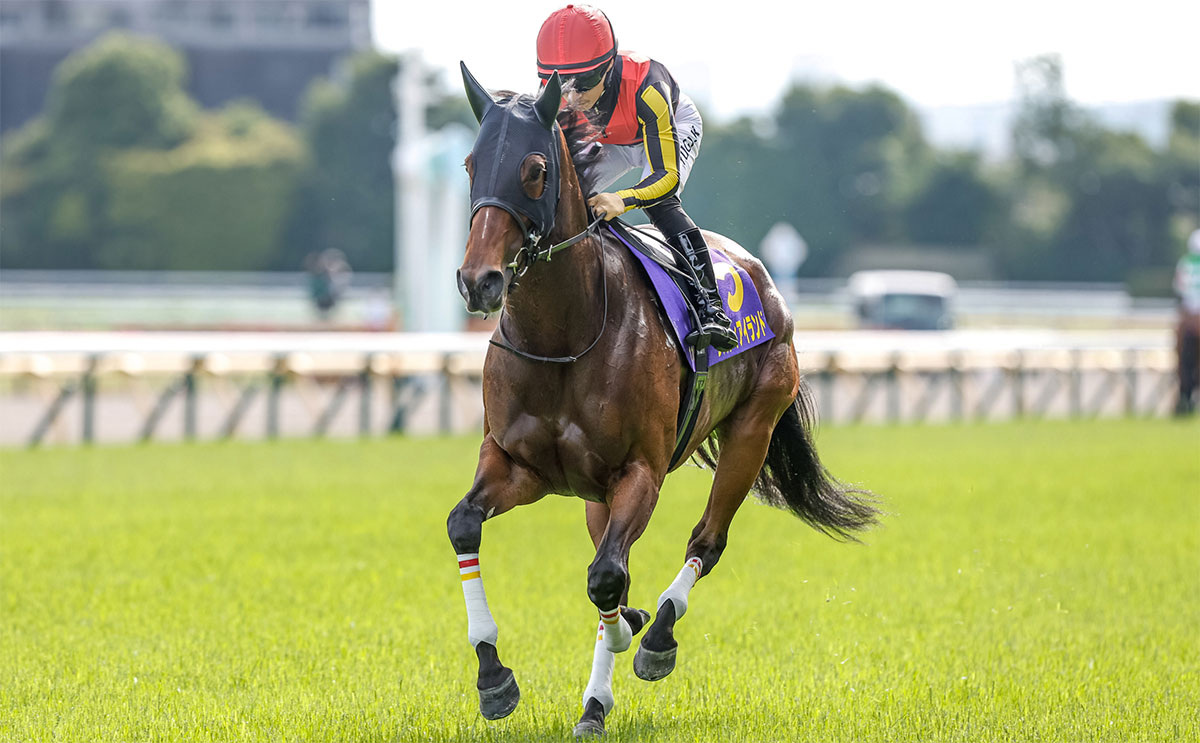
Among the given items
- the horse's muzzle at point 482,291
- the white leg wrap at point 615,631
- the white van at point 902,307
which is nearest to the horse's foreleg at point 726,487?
the white leg wrap at point 615,631

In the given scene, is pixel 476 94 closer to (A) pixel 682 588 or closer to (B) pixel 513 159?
(B) pixel 513 159

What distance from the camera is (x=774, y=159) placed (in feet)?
132

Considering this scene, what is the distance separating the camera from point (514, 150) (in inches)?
185

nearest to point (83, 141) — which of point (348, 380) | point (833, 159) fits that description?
point (833, 159)

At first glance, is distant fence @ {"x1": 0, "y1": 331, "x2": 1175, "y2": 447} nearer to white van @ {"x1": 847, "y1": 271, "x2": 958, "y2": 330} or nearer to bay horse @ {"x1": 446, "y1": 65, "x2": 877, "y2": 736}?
white van @ {"x1": 847, "y1": 271, "x2": 958, "y2": 330}

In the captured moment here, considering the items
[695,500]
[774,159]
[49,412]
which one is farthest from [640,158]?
[774,159]

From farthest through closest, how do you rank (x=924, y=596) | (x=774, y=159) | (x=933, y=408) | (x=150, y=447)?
(x=774, y=159), (x=933, y=408), (x=150, y=447), (x=924, y=596)

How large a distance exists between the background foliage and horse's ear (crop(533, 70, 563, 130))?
38.7 meters

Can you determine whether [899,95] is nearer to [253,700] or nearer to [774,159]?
[774,159]

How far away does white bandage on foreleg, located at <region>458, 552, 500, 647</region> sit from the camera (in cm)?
489

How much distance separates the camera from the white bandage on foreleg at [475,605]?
4.89 meters

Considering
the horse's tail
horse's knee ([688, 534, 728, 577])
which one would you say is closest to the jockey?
horse's knee ([688, 534, 728, 577])

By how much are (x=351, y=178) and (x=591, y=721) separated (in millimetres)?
45631

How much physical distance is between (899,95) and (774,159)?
13.3 meters
